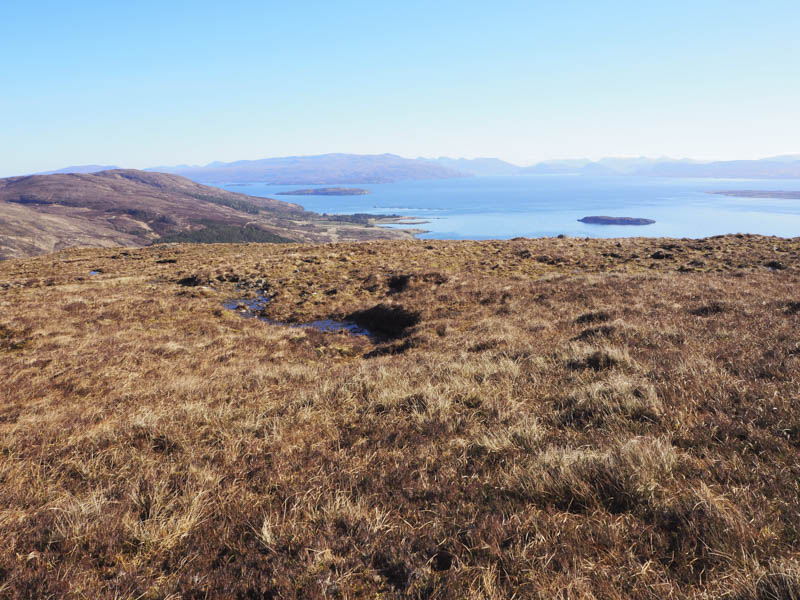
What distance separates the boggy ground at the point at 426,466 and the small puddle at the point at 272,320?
12.9 feet

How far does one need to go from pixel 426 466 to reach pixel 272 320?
48.7 ft

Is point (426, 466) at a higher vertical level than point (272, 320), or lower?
higher

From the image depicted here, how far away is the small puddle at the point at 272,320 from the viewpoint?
16.1 m

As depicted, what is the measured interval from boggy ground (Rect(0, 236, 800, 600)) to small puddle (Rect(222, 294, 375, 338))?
3933mm

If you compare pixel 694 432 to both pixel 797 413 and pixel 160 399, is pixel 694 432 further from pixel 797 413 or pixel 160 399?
pixel 160 399

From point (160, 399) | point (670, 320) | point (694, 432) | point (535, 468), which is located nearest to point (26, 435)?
point (160, 399)

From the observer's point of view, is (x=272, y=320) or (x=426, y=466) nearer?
(x=426, y=466)

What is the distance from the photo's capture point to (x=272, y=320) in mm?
17750

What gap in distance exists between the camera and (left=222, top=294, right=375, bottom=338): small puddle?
635 inches

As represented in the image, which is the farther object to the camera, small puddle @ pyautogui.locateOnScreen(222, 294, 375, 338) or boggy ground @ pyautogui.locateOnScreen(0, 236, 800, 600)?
small puddle @ pyautogui.locateOnScreen(222, 294, 375, 338)

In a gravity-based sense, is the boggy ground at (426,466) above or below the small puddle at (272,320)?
above

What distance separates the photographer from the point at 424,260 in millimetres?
29969

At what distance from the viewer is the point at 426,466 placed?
4453 mm

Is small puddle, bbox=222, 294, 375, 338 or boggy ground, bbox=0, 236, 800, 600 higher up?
boggy ground, bbox=0, 236, 800, 600
